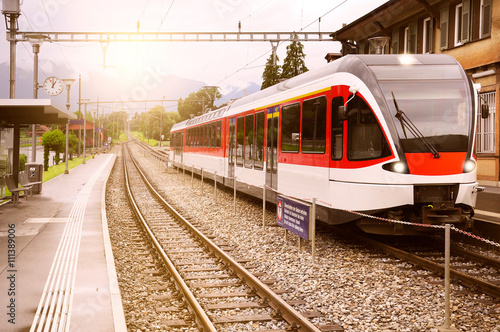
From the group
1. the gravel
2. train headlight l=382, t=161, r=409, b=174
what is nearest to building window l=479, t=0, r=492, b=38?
the gravel

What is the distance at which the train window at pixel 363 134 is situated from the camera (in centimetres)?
871

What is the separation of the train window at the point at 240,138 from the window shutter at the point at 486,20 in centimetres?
971

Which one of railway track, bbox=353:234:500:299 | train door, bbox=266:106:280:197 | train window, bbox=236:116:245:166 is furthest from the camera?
train window, bbox=236:116:245:166

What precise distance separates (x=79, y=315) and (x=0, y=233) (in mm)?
6347

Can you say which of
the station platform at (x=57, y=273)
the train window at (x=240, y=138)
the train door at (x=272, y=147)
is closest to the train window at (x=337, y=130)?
the train door at (x=272, y=147)

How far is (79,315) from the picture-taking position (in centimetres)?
561

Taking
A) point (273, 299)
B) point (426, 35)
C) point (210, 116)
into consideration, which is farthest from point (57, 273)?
point (426, 35)

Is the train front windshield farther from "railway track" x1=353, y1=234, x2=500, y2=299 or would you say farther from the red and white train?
"railway track" x1=353, y1=234, x2=500, y2=299

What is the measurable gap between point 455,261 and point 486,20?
1341 centimetres

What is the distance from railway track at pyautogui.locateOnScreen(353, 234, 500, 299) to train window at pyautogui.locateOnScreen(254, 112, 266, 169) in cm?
456

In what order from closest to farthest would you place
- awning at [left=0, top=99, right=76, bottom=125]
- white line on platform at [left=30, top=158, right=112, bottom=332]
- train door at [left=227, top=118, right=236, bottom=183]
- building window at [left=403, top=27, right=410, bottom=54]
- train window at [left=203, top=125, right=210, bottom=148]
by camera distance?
white line on platform at [left=30, top=158, right=112, bottom=332] < awning at [left=0, top=99, right=76, bottom=125] < train door at [left=227, top=118, right=236, bottom=183] < train window at [left=203, top=125, right=210, bottom=148] < building window at [left=403, top=27, right=410, bottom=54]

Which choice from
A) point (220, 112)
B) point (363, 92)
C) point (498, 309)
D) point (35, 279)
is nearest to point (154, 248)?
point (35, 279)

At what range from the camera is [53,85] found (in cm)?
2198

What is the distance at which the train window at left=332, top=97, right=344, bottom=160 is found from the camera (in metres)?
9.27
